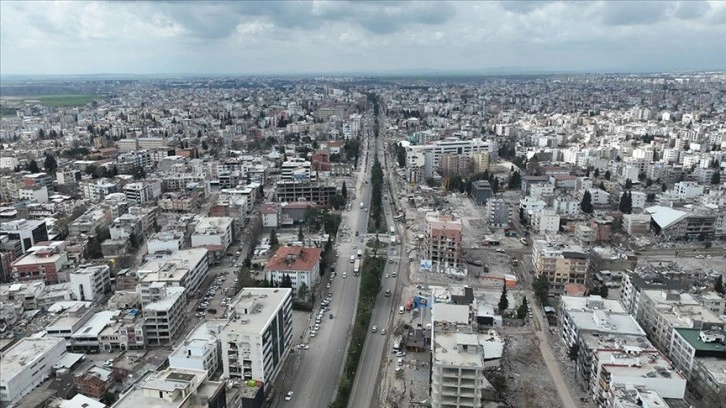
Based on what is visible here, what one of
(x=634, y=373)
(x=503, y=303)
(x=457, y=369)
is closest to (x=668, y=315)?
(x=634, y=373)

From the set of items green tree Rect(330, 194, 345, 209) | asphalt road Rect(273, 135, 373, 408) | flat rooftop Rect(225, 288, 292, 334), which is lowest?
asphalt road Rect(273, 135, 373, 408)

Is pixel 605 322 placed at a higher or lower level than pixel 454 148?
lower

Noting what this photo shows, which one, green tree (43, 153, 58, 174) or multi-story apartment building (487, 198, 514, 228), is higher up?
green tree (43, 153, 58, 174)

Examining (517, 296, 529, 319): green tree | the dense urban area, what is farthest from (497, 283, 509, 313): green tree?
(517, 296, 529, 319): green tree

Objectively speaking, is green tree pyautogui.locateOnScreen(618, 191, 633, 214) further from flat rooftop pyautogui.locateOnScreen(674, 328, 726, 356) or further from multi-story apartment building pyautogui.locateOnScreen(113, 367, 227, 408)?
multi-story apartment building pyautogui.locateOnScreen(113, 367, 227, 408)

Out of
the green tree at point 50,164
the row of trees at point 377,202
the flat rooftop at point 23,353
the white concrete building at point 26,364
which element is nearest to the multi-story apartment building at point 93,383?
the white concrete building at point 26,364

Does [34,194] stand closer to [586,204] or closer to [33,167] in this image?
[33,167]

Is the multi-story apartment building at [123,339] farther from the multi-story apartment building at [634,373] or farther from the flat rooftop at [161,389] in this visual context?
the multi-story apartment building at [634,373]

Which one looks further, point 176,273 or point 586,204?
point 586,204
